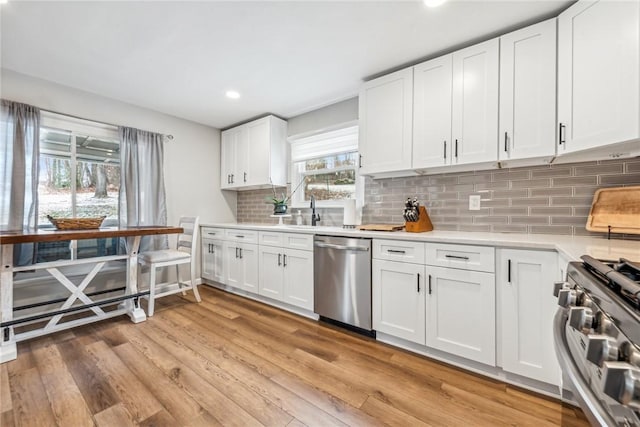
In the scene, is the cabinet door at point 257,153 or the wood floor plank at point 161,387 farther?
the cabinet door at point 257,153

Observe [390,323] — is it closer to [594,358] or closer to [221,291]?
[594,358]

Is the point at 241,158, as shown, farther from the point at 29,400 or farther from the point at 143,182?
the point at 29,400

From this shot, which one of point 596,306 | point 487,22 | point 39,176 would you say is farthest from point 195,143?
point 596,306

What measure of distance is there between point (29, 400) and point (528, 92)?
3633 mm

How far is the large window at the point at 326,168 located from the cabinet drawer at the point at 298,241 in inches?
28.1

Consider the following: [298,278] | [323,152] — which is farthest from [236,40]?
[298,278]

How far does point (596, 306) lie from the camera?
73 cm

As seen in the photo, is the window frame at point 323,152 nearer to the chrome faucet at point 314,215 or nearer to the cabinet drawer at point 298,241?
the chrome faucet at point 314,215

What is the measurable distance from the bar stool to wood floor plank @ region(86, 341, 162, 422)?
29.1 inches

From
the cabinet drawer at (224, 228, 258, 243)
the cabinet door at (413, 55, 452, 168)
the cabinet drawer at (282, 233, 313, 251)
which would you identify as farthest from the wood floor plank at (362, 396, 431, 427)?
the cabinet drawer at (224, 228, 258, 243)

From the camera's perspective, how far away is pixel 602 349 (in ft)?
1.83

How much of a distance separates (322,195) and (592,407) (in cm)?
291

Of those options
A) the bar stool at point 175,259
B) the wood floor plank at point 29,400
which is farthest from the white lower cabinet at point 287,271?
the wood floor plank at point 29,400

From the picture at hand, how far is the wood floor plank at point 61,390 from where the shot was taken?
138cm
